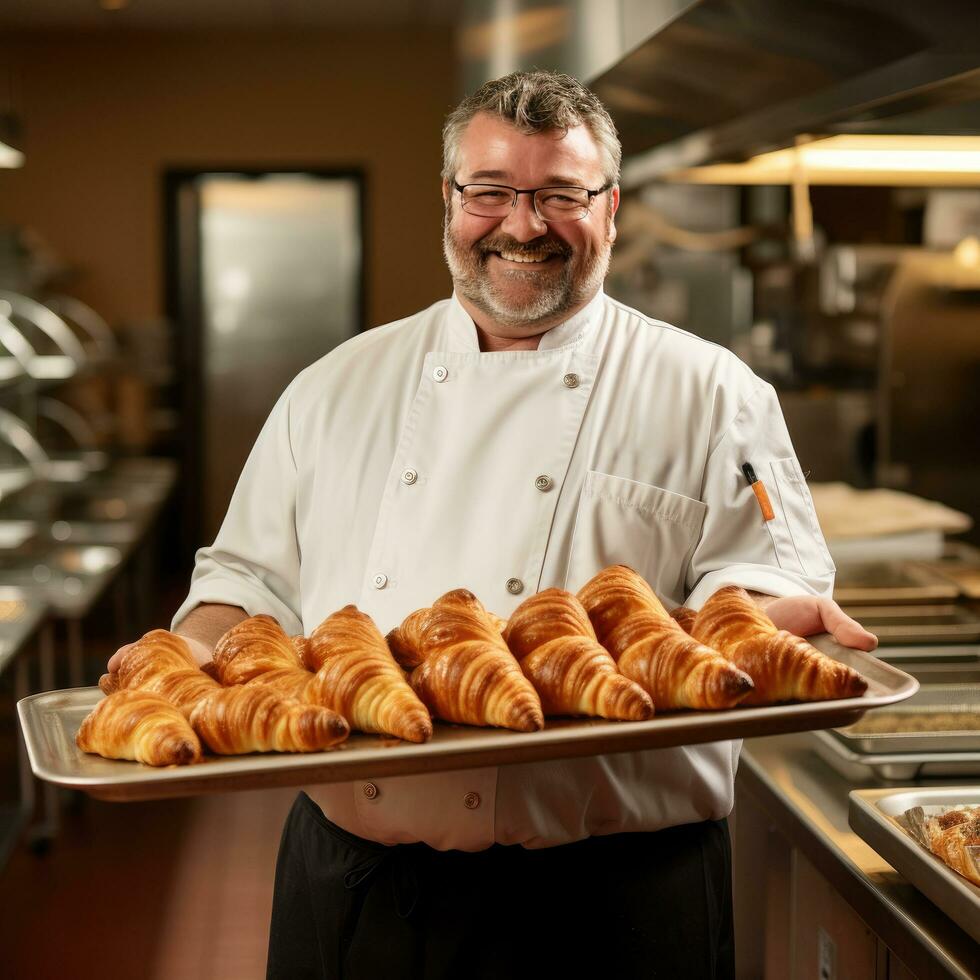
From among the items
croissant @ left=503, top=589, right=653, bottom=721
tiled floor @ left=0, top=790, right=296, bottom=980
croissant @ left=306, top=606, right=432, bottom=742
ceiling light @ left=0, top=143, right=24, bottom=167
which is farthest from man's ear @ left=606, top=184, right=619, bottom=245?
tiled floor @ left=0, top=790, right=296, bottom=980

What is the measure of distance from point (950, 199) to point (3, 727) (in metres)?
3.01

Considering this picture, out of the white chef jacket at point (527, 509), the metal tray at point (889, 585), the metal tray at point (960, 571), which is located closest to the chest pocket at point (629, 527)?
the white chef jacket at point (527, 509)

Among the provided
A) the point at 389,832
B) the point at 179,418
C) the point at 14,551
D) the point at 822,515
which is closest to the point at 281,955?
the point at 389,832

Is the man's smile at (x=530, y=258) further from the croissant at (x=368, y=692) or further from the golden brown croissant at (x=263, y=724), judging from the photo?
the golden brown croissant at (x=263, y=724)

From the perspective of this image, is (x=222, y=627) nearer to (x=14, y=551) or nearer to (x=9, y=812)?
(x=9, y=812)

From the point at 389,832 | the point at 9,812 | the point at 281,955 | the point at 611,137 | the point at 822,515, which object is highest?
the point at 611,137

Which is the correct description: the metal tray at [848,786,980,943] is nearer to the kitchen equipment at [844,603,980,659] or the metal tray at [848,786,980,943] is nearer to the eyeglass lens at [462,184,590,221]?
the kitchen equipment at [844,603,980,659]

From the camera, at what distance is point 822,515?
103 inches

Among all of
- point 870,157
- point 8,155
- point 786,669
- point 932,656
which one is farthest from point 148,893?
point 786,669

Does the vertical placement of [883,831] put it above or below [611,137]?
below

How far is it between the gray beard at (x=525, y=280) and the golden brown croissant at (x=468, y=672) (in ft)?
1.51

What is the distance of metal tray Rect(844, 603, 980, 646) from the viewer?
2072 mm

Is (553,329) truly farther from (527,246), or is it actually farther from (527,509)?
(527,509)

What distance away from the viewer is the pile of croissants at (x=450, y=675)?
1.04m
